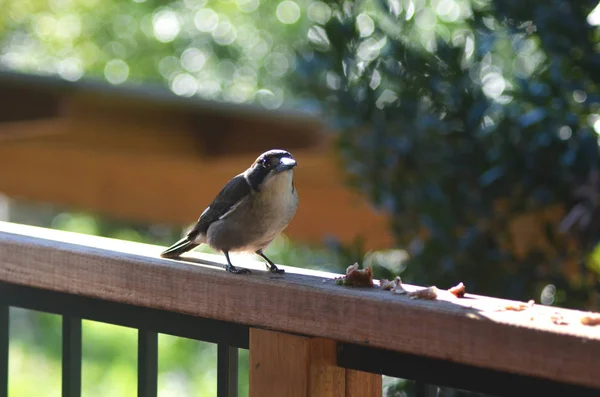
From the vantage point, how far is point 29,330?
25.0 ft

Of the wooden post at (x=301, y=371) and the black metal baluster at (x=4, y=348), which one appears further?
the black metal baluster at (x=4, y=348)

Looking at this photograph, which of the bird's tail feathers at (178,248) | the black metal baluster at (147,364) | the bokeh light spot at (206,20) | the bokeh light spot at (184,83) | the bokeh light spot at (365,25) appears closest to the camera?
the black metal baluster at (147,364)

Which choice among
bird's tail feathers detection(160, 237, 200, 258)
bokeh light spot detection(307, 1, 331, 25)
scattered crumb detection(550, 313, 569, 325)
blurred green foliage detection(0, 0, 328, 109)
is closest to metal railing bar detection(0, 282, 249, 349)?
bird's tail feathers detection(160, 237, 200, 258)

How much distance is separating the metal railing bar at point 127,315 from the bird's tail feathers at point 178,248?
14 centimetres

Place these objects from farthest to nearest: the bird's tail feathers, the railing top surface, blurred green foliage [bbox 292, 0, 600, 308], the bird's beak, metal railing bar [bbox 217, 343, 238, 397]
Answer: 1. blurred green foliage [bbox 292, 0, 600, 308]
2. the bird's beak
3. the bird's tail feathers
4. metal railing bar [bbox 217, 343, 238, 397]
5. the railing top surface

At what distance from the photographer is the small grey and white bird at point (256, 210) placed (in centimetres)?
219

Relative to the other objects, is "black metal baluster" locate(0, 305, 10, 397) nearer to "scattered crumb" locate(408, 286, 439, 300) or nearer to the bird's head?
the bird's head

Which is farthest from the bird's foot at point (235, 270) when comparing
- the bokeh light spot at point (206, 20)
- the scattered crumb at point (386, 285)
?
the bokeh light spot at point (206, 20)

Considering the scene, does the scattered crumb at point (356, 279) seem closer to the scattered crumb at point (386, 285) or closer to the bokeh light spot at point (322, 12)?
the scattered crumb at point (386, 285)

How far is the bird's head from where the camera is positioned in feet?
7.14

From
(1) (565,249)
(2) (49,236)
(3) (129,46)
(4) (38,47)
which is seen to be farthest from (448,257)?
(4) (38,47)

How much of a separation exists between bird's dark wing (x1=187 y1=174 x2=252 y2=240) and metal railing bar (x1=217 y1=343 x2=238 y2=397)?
0.66 meters

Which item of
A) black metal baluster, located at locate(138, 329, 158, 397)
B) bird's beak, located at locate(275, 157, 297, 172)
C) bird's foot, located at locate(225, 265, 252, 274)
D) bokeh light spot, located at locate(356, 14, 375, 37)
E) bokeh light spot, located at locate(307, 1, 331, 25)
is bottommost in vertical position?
black metal baluster, located at locate(138, 329, 158, 397)

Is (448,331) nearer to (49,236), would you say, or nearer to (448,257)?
(49,236)
